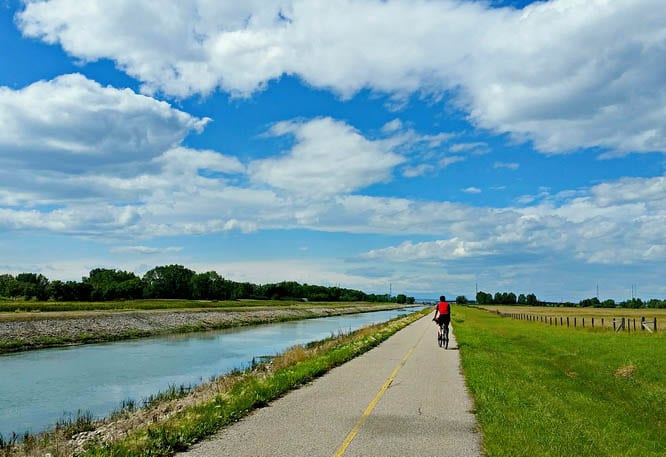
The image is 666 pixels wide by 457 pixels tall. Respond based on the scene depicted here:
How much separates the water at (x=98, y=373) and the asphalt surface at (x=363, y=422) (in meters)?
8.45

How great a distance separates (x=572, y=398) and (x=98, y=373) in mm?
21847

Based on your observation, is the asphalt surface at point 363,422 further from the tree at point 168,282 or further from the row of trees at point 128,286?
the tree at point 168,282

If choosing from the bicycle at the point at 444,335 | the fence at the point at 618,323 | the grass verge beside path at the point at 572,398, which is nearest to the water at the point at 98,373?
the bicycle at the point at 444,335

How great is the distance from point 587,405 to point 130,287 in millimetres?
142666

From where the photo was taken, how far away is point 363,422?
10281 millimetres

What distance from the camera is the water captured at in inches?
743

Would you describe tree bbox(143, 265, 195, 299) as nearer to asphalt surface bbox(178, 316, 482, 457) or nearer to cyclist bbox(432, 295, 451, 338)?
cyclist bbox(432, 295, 451, 338)

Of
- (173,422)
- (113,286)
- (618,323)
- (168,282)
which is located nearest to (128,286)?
(113,286)

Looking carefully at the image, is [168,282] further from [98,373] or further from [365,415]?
[365,415]

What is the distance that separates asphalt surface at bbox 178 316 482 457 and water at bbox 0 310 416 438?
8450 mm

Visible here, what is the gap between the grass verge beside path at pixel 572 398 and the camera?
898cm

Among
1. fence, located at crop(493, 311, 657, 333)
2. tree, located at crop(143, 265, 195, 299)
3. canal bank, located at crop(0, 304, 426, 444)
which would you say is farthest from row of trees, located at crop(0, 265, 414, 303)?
fence, located at crop(493, 311, 657, 333)

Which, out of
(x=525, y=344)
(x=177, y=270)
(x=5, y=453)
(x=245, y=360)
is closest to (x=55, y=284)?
(x=177, y=270)

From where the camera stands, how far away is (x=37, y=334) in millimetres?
42094
